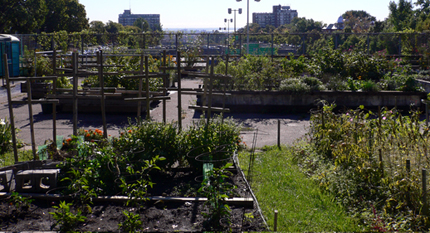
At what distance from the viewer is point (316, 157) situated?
7211 millimetres

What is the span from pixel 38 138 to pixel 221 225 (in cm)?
689

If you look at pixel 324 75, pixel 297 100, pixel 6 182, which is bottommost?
pixel 6 182

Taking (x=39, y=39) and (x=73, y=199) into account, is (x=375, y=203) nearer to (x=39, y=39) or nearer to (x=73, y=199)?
(x=73, y=199)

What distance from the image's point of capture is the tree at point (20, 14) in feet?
133

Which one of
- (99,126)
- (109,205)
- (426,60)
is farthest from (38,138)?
(426,60)

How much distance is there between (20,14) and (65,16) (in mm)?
16690

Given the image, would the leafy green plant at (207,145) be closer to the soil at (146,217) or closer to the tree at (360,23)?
the soil at (146,217)

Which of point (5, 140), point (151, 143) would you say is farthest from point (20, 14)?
point (151, 143)

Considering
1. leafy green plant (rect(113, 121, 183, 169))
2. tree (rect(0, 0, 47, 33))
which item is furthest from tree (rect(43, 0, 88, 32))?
leafy green plant (rect(113, 121, 183, 169))

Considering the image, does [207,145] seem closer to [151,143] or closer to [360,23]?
[151,143]

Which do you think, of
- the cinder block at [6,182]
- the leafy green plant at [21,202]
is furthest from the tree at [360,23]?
the leafy green plant at [21,202]

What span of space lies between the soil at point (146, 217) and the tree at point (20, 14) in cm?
4036

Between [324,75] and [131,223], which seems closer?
[131,223]

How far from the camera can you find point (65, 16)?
5747 cm
